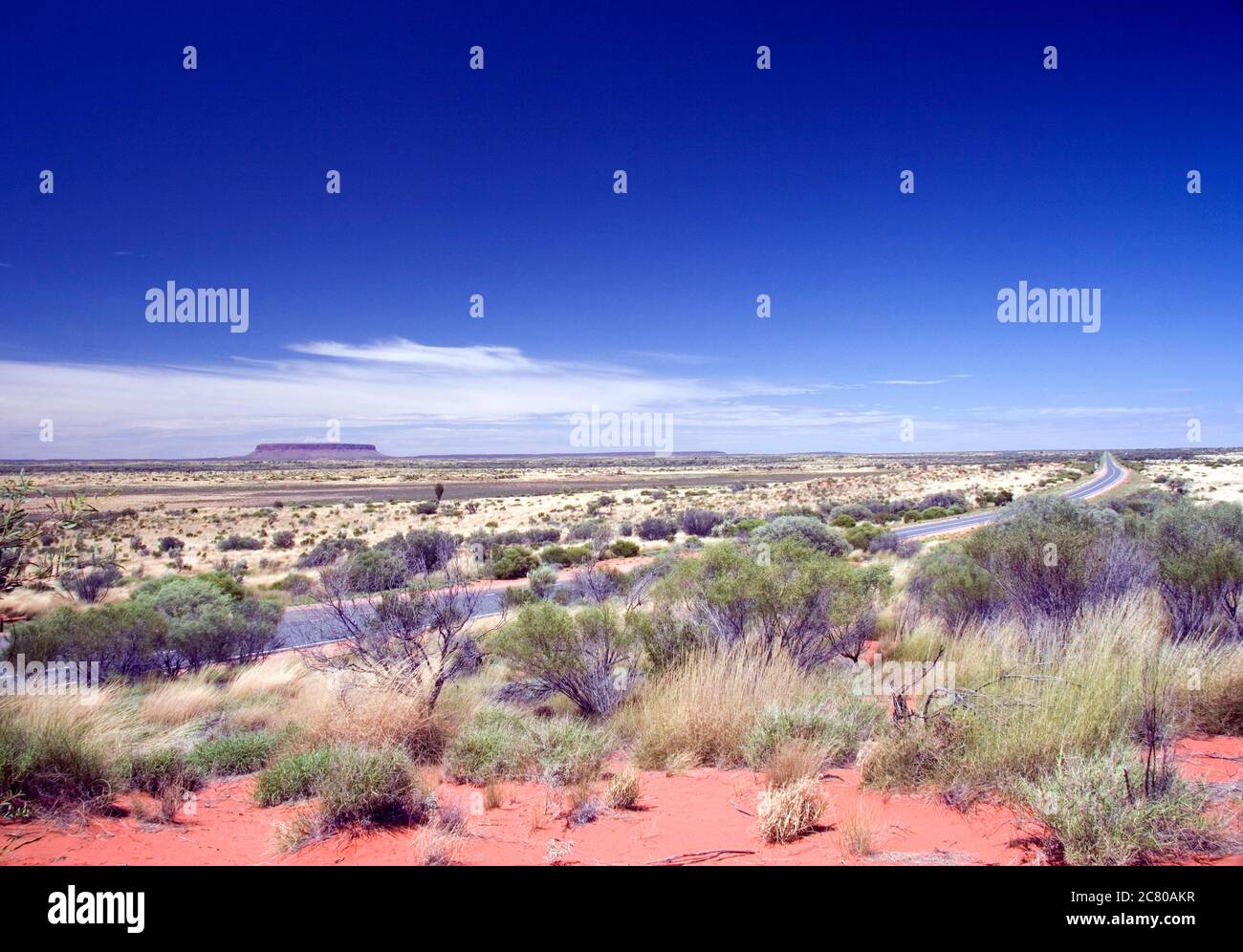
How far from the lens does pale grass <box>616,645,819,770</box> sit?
19.1ft

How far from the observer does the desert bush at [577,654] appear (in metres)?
7.58

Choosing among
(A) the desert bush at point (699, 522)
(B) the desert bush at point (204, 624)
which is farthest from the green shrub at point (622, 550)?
(B) the desert bush at point (204, 624)

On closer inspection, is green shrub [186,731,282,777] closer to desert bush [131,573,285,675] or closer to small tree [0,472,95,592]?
small tree [0,472,95,592]

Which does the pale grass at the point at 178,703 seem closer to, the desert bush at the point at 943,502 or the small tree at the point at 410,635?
the small tree at the point at 410,635

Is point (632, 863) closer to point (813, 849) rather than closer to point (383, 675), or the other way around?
point (813, 849)

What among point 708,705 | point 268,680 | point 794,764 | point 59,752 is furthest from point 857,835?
point 268,680

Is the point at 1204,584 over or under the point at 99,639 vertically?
over

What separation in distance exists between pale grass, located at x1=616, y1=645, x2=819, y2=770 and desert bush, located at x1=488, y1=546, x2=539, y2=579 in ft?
55.4

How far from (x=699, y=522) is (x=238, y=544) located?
2408 centimetres

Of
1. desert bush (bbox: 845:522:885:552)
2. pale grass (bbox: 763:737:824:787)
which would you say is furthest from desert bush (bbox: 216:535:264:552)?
pale grass (bbox: 763:737:824:787)

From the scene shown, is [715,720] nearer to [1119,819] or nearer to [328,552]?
[1119,819]

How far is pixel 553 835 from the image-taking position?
4.50 metres

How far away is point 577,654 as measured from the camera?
25.2ft
